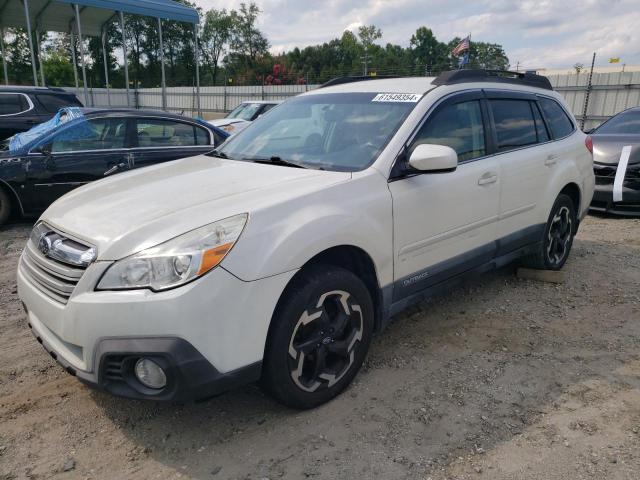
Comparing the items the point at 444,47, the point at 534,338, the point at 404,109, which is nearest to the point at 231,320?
the point at 404,109

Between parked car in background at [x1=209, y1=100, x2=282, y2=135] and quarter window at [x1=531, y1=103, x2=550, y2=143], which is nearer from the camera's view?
quarter window at [x1=531, y1=103, x2=550, y2=143]

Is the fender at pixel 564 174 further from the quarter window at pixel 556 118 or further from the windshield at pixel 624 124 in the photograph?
the windshield at pixel 624 124

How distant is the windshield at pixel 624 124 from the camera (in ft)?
26.5

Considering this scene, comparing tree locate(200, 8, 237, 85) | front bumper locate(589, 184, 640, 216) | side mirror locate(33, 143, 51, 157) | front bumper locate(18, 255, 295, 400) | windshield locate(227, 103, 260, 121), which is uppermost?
tree locate(200, 8, 237, 85)

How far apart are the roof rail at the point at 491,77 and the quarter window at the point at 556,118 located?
17 cm

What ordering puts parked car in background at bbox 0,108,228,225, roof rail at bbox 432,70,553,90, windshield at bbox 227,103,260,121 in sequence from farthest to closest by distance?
windshield at bbox 227,103,260,121, parked car in background at bbox 0,108,228,225, roof rail at bbox 432,70,553,90

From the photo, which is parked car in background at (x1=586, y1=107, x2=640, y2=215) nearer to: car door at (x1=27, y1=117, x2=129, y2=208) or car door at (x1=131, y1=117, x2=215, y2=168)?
car door at (x1=131, y1=117, x2=215, y2=168)

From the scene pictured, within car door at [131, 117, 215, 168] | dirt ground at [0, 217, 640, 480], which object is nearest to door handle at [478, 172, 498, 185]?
dirt ground at [0, 217, 640, 480]

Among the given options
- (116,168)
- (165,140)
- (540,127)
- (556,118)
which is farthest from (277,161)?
(165,140)

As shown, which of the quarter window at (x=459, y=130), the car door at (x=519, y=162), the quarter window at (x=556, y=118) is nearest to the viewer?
the quarter window at (x=459, y=130)

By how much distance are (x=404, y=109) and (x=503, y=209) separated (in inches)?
47.7

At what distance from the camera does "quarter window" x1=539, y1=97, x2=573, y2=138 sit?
15.1 feet

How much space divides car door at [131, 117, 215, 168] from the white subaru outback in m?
3.34

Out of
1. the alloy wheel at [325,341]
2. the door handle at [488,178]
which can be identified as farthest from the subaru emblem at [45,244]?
the door handle at [488,178]
